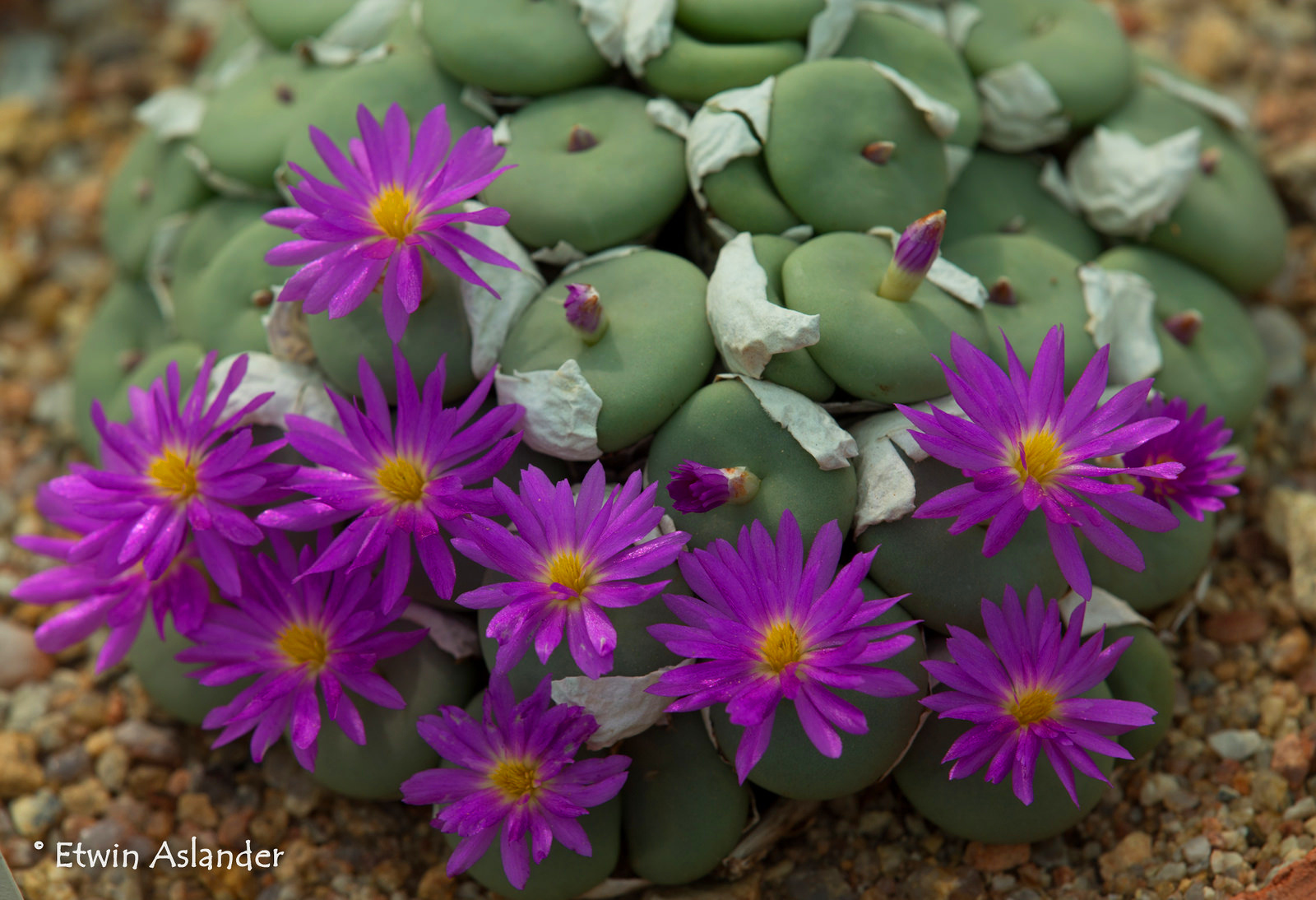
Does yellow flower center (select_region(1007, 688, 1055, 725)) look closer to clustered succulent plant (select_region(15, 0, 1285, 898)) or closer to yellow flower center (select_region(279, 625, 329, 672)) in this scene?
clustered succulent plant (select_region(15, 0, 1285, 898))

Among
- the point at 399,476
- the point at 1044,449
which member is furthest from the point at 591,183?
the point at 1044,449

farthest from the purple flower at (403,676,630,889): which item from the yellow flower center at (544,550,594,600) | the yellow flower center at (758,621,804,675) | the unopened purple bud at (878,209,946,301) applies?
the unopened purple bud at (878,209,946,301)

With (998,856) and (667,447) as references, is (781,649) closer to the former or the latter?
(667,447)

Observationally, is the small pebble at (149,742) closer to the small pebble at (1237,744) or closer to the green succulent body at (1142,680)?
the green succulent body at (1142,680)

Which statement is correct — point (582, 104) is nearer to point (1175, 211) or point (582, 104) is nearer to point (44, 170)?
point (1175, 211)

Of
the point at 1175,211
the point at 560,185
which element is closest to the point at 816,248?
the point at 560,185

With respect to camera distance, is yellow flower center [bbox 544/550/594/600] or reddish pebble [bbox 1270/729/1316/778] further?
reddish pebble [bbox 1270/729/1316/778]

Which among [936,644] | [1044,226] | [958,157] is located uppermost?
[958,157]
